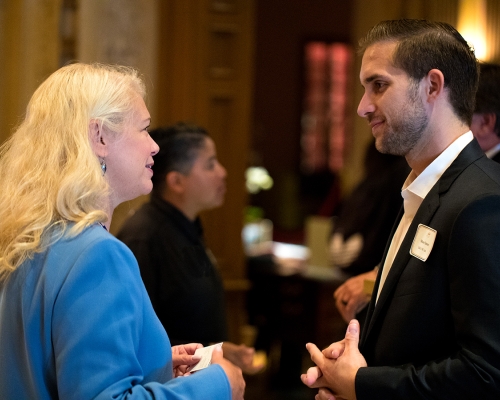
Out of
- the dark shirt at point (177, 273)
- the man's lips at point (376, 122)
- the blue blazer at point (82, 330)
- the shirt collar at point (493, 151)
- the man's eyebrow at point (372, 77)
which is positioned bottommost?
the dark shirt at point (177, 273)

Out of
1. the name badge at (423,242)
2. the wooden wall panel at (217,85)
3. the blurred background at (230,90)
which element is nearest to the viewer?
the name badge at (423,242)

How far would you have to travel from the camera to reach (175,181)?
2910 mm

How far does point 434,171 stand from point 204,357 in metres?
0.76

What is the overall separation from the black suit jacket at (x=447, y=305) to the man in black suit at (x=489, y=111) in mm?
850

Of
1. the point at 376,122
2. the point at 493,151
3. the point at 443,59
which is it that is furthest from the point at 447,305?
the point at 493,151

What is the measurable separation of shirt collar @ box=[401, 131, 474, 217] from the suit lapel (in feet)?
0.09

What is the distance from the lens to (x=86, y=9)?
13.5 feet

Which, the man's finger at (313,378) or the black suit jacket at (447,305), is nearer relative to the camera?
the black suit jacket at (447,305)

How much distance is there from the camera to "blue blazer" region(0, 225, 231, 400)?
138 cm

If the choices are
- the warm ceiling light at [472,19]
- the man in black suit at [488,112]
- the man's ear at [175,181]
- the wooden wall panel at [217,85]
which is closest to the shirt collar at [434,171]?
the man in black suit at [488,112]

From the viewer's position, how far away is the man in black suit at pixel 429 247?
1534mm

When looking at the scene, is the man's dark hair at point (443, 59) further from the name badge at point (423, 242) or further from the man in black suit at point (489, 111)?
the man in black suit at point (489, 111)

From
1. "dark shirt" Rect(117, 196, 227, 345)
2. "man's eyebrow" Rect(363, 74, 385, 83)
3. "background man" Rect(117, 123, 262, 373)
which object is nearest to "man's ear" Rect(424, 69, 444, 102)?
"man's eyebrow" Rect(363, 74, 385, 83)

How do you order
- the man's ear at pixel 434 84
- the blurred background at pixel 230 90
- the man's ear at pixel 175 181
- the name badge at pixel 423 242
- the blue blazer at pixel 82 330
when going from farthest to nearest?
the blurred background at pixel 230 90 → the man's ear at pixel 175 181 → the man's ear at pixel 434 84 → the name badge at pixel 423 242 → the blue blazer at pixel 82 330
